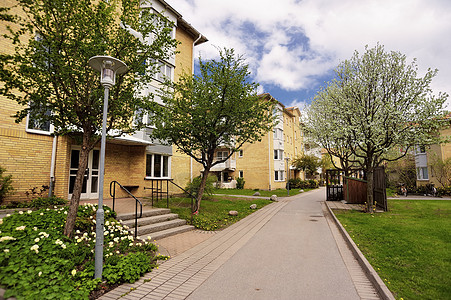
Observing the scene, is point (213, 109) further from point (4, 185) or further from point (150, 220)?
point (4, 185)

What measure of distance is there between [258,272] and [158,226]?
12.7ft

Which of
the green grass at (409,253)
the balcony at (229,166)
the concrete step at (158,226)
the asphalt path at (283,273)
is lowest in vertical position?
the asphalt path at (283,273)

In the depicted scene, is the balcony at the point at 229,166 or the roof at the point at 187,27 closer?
the roof at the point at 187,27

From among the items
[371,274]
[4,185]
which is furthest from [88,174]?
[371,274]

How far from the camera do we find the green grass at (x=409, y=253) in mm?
4004

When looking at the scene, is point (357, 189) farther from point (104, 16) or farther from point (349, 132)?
point (104, 16)

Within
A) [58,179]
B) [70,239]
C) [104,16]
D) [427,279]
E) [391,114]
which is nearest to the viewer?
[427,279]

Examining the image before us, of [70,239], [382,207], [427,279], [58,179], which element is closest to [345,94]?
[382,207]

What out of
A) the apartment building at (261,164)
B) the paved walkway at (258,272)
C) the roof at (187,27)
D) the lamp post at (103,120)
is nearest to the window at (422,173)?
the apartment building at (261,164)

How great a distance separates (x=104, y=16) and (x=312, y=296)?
7342mm

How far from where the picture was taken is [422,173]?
2753 centimetres

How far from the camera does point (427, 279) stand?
429 cm

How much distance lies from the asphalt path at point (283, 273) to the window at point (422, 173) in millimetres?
27349

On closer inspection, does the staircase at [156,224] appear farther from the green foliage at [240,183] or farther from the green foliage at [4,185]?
the green foliage at [240,183]
